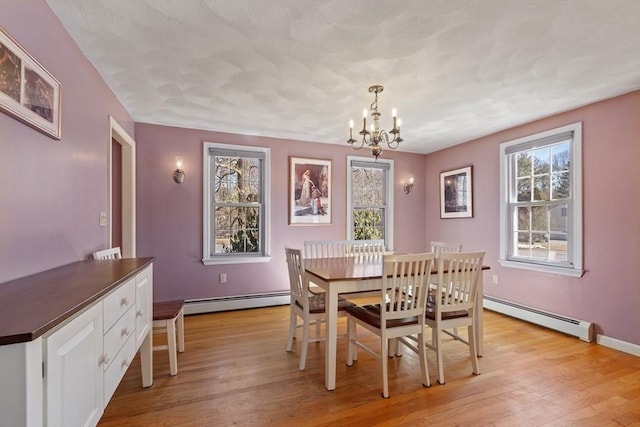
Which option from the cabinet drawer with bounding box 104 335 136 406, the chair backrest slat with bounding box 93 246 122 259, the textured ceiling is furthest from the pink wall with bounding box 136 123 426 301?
the cabinet drawer with bounding box 104 335 136 406

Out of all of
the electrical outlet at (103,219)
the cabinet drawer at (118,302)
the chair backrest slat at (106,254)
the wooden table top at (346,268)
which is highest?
the electrical outlet at (103,219)

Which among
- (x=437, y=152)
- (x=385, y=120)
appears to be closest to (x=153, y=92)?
(x=385, y=120)

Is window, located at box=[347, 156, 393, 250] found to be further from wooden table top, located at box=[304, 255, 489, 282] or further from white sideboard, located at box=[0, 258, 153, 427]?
white sideboard, located at box=[0, 258, 153, 427]

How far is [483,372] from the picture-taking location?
247 cm

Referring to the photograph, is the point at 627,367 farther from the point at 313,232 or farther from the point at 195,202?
the point at 195,202

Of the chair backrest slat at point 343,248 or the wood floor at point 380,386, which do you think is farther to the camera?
the chair backrest slat at point 343,248

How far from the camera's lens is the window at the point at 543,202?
3242 millimetres

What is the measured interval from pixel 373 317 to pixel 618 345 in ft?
8.12

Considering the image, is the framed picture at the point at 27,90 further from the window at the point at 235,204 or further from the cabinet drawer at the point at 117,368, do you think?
the window at the point at 235,204

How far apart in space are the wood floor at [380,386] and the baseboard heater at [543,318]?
0.45ft

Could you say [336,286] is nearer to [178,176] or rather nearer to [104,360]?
[104,360]

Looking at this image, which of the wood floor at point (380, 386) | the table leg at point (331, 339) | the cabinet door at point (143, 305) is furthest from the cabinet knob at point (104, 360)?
the table leg at point (331, 339)

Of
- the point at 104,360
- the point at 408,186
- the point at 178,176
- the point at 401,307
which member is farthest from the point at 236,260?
the point at 408,186

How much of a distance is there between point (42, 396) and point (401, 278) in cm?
Answer: 191
